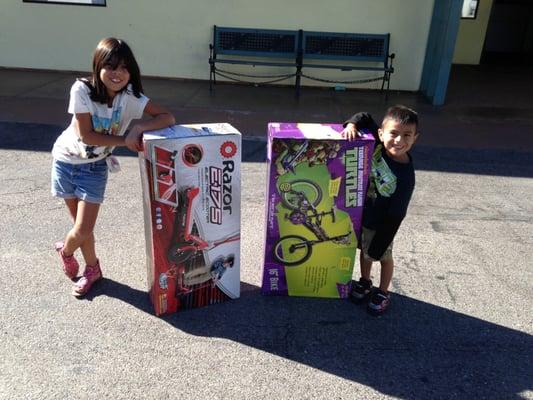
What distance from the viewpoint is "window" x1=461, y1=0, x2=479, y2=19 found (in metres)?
11.7

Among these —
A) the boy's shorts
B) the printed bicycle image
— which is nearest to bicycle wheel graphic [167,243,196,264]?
the printed bicycle image

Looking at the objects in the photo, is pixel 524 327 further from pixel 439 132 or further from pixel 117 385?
pixel 439 132

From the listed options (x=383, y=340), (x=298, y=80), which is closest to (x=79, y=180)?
(x=383, y=340)

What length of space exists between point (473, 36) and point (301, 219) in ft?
36.6

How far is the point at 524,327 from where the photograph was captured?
2.93 m

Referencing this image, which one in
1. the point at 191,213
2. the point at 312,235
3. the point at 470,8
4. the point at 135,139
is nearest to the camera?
the point at 135,139

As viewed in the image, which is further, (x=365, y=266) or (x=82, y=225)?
(x=365, y=266)

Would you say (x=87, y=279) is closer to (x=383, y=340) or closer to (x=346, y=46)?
(x=383, y=340)

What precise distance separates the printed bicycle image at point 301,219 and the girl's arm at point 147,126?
2.38 ft

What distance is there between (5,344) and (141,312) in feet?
2.36

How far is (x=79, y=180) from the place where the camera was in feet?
9.29

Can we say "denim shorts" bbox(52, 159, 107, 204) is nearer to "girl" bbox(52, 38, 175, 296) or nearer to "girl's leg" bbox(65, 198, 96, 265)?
"girl" bbox(52, 38, 175, 296)

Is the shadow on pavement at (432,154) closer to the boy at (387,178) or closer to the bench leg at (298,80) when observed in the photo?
the bench leg at (298,80)

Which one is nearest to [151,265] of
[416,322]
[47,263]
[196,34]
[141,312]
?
[141,312]
